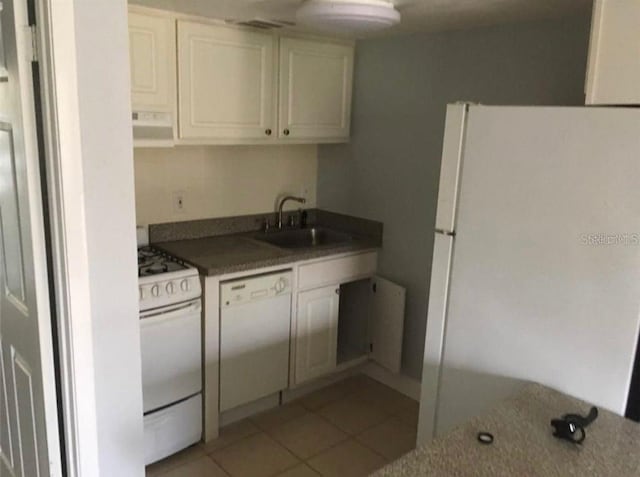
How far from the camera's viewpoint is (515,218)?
1.74 m

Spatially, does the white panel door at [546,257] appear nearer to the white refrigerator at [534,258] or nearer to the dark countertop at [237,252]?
the white refrigerator at [534,258]

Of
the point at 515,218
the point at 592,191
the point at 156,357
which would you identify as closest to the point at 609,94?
the point at 592,191

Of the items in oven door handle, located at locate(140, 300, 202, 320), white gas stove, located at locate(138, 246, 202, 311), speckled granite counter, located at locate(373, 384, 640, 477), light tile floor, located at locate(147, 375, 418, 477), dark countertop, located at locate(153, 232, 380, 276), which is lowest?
light tile floor, located at locate(147, 375, 418, 477)

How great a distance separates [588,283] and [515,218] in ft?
0.97

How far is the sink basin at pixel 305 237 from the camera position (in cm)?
346

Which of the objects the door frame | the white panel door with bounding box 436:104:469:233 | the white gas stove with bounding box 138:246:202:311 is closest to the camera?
the door frame

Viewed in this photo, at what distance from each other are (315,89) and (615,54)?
73.9 inches

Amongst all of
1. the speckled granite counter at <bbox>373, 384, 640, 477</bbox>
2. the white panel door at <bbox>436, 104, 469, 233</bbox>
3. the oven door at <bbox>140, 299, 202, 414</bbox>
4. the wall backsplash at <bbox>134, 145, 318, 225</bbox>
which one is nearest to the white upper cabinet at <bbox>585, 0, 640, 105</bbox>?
the white panel door at <bbox>436, 104, 469, 233</bbox>

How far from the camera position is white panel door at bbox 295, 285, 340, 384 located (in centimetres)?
310

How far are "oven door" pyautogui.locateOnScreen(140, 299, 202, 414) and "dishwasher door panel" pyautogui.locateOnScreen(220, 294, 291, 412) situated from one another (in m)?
0.16

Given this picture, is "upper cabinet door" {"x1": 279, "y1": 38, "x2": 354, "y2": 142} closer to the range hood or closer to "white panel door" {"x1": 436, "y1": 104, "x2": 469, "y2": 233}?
the range hood

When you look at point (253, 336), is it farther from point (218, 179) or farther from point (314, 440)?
point (218, 179)

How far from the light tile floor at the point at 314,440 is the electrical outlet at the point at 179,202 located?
126cm

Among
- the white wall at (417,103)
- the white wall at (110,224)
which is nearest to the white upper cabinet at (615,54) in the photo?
the white wall at (417,103)
